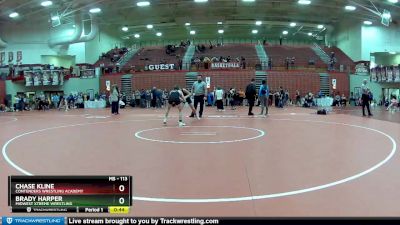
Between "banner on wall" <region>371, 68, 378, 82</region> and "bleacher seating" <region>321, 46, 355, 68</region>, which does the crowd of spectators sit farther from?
"banner on wall" <region>371, 68, 378, 82</region>

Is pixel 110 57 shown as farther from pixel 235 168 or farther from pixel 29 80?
pixel 235 168

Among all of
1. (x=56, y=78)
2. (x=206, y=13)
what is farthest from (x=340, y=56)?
(x=56, y=78)

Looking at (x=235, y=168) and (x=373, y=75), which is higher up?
(x=373, y=75)

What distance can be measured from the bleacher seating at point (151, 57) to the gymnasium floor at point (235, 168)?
2885cm

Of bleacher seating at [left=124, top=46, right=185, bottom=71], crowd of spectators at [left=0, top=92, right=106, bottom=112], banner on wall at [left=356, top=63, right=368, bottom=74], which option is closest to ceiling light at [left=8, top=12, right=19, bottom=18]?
crowd of spectators at [left=0, top=92, right=106, bottom=112]

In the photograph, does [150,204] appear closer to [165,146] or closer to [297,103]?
[165,146]

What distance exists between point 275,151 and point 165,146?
2270 millimetres

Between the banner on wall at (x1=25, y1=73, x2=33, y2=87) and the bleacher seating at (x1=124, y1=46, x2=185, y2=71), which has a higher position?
the bleacher seating at (x1=124, y1=46, x2=185, y2=71)

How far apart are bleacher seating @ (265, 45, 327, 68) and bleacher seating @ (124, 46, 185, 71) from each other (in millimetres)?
9534

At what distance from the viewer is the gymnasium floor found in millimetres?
3992

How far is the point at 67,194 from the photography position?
2.58 m

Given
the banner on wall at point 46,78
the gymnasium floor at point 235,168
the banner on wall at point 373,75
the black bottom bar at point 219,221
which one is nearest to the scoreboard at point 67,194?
the black bottom bar at point 219,221

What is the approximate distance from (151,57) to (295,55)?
1535cm

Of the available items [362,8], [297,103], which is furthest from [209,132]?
[362,8]
